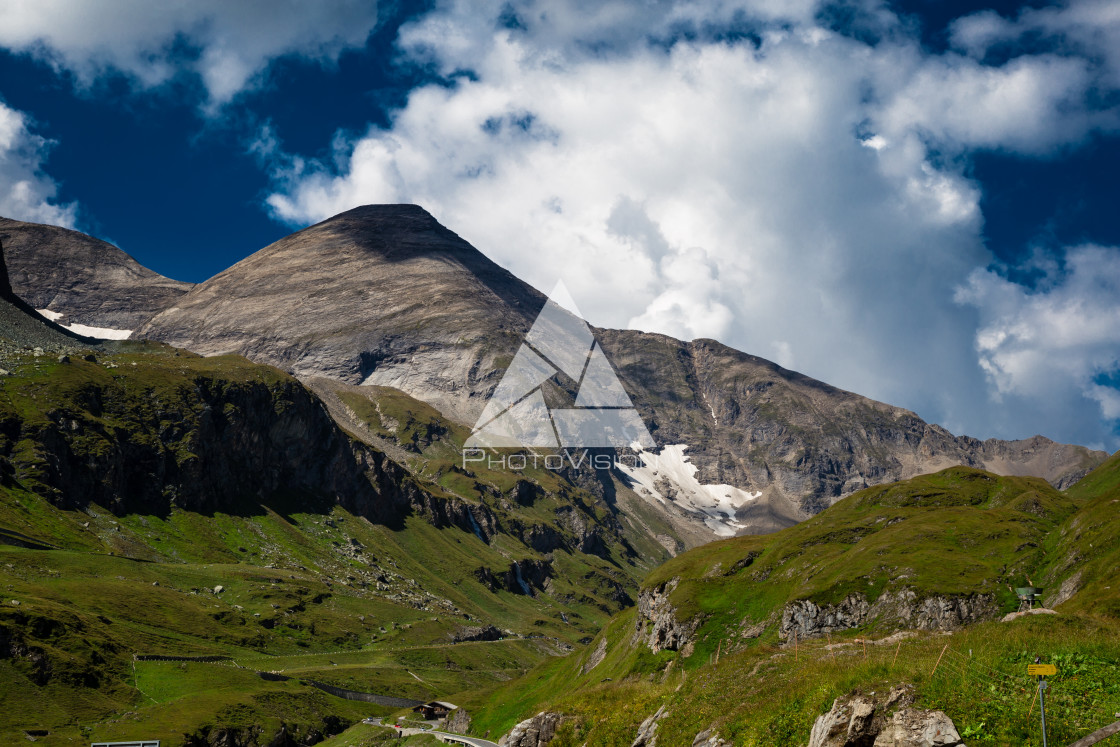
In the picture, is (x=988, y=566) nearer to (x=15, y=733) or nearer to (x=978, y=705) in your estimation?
(x=978, y=705)

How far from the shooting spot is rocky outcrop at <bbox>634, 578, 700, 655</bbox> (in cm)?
10094

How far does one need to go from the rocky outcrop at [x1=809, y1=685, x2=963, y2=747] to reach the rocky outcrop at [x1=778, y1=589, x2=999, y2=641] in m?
63.0

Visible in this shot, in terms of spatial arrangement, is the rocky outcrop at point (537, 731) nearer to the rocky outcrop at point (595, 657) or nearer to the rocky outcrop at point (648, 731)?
the rocky outcrop at point (648, 731)

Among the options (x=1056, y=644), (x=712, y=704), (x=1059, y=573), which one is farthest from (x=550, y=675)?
(x=1056, y=644)

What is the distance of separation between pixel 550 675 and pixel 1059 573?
281 feet

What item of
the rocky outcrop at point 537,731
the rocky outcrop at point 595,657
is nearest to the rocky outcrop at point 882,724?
the rocky outcrop at point 537,731

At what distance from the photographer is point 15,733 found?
104812 millimetres

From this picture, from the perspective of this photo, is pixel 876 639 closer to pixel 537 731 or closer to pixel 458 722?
pixel 537 731

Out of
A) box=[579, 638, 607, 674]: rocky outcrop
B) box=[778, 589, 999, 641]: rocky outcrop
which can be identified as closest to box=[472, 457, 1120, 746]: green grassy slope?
box=[579, 638, 607, 674]: rocky outcrop

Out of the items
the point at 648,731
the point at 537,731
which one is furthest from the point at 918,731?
the point at 537,731

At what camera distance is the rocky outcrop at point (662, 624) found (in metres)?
101

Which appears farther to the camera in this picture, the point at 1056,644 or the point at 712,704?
Answer: the point at 712,704

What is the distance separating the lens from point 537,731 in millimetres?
48812

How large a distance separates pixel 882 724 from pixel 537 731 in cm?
3197
